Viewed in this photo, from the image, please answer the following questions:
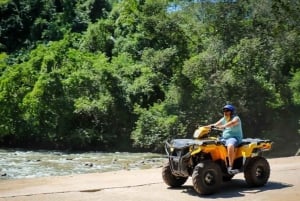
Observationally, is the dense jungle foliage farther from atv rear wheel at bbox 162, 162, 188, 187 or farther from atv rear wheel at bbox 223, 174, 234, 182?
atv rear wheel at bbox 162, 162, 188, 187

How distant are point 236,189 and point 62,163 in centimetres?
1269

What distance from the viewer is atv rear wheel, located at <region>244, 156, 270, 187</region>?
30.2 ft

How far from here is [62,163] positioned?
2064cm

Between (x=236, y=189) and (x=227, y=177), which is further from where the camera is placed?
(x=227, y=177)

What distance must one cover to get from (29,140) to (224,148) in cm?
2123

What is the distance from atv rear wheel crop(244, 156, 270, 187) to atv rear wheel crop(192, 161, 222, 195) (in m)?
0.74

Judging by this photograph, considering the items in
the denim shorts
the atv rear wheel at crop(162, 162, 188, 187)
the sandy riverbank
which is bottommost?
the sandy riverbank

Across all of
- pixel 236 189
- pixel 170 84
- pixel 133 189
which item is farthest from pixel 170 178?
pixel 170 84

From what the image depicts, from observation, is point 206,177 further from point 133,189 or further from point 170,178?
A: point 133,189

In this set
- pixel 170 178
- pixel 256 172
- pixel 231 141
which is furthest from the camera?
pixel 170 178

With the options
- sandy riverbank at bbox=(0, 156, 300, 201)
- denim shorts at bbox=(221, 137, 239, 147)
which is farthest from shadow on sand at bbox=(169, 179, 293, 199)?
denim shorts at bbox=(221, 137, 239, 147)

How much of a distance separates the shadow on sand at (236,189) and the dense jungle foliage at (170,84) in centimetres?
1471

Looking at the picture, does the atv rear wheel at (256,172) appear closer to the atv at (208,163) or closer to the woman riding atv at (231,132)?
the atv at (208,163)

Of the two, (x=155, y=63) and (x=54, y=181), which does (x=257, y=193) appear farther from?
(x=155, y=63)
